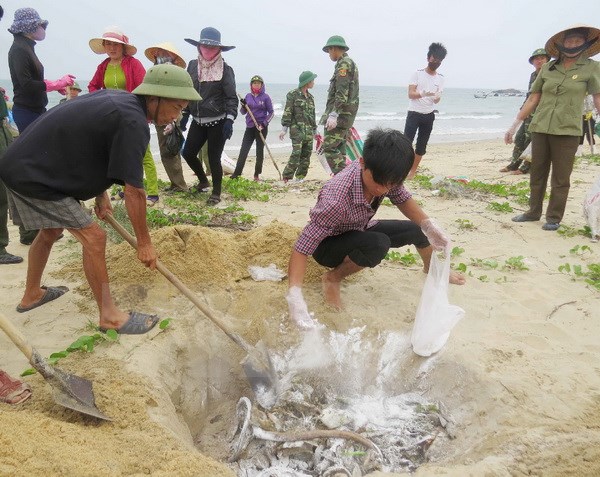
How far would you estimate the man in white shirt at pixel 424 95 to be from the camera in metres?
6.18

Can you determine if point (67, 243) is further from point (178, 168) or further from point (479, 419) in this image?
point (479, 419)

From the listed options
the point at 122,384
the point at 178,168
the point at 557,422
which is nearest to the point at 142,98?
the point at 122,384

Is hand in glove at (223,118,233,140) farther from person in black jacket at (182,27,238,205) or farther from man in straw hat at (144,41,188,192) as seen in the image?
man in straw hat at (144,41,188,192)

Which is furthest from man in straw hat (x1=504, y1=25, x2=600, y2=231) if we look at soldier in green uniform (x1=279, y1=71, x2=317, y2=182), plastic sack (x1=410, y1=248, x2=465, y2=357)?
soldier in green uniform (x1=279, y1=71, x2=317, y2=182)

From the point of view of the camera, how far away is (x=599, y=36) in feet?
13.1

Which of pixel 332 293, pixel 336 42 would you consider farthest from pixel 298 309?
pixel 336 42

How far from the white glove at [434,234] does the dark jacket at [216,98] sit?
2.95 metres

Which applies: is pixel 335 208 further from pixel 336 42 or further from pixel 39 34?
pixel 336 42

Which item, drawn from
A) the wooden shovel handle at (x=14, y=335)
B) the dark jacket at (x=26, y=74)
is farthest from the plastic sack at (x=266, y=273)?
the dark jacket at (x=26, y=74)

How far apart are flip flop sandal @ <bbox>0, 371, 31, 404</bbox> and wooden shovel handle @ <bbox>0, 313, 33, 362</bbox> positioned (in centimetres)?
31

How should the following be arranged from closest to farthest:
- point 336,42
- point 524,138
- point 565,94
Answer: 1. point 565,94
2. point 336,42
3. point 524,138

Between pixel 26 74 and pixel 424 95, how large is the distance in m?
4.84

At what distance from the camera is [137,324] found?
8.61 ft

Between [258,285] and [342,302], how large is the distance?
0.61 metres
